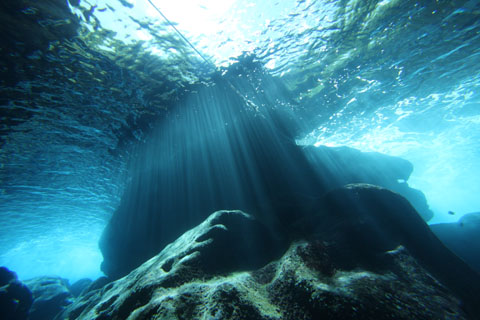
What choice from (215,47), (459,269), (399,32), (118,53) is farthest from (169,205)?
(399,32)

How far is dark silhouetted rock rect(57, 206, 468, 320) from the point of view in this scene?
2254 mm

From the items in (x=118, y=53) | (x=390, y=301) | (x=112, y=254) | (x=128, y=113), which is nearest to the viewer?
(x=390, y=301)

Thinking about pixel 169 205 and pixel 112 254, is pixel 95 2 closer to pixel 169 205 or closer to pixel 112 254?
pixel 169 205

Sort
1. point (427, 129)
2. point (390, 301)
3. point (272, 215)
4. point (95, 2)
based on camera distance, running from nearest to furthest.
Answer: point (390, 301)
point (95, 2)
point (272, 215)
point (427, 129)

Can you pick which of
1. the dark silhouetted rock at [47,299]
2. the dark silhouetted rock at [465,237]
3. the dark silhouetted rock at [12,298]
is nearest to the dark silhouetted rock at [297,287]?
the dark silhouetted rock at [465,237]

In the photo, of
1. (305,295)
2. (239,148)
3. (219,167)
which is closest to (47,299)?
(219,167)

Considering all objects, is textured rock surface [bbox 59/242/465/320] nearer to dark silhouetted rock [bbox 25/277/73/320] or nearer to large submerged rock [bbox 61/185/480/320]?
large submerged rock [bbox 61/185/480/320]

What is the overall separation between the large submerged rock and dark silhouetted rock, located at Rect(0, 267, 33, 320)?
12.3 metres

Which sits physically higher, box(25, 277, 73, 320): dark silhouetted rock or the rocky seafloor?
the rocky seafloor

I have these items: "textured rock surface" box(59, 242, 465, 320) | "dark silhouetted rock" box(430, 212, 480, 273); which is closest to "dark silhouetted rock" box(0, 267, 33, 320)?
"textured rock surface" box(59, 242, 465, 320)

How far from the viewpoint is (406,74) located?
11.5m

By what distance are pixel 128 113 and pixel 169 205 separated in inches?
240

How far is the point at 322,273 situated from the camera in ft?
9.39

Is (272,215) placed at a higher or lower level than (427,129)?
lower
